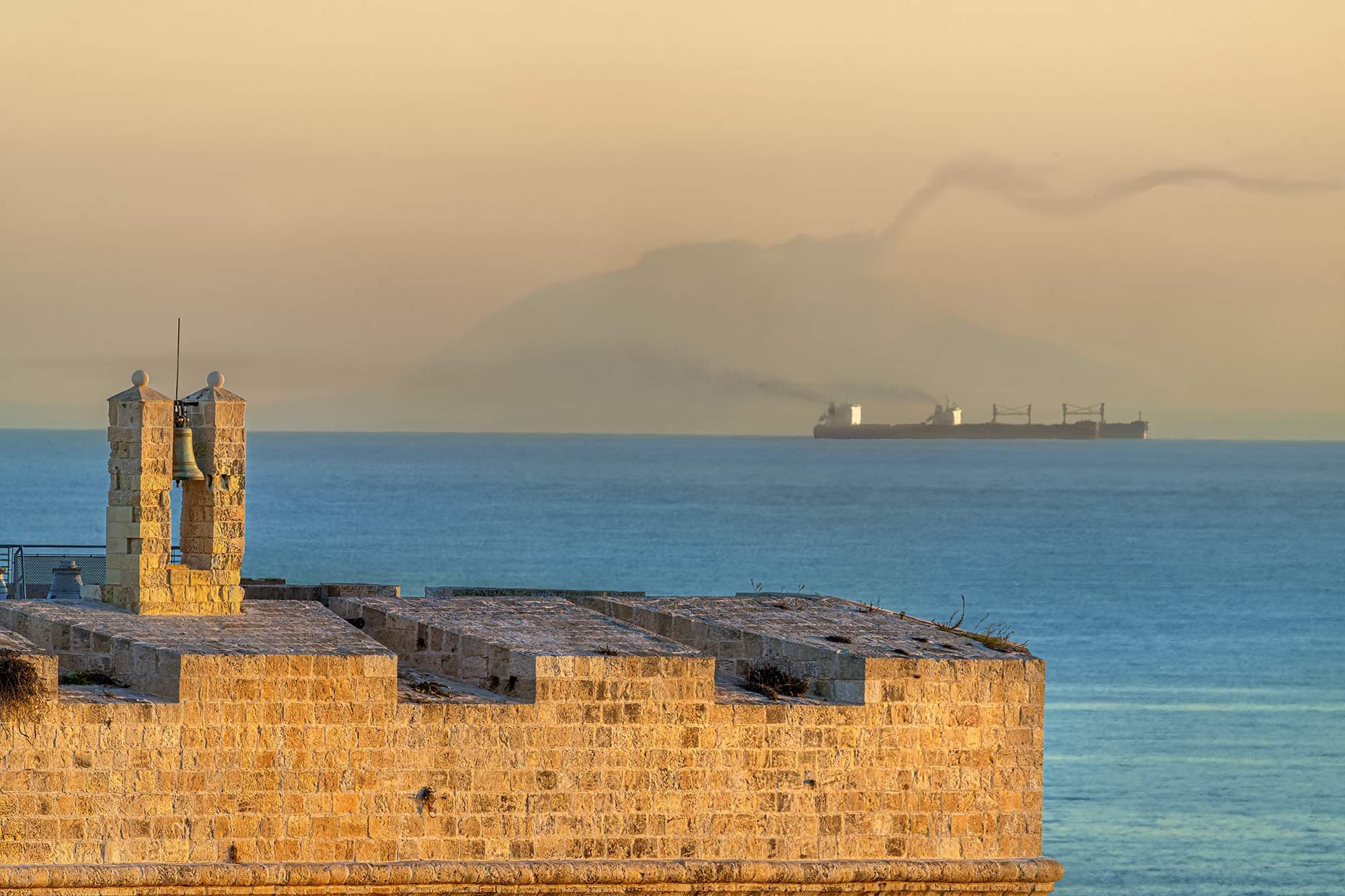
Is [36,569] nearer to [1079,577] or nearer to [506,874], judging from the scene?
[506,874]

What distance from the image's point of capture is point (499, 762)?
16.6 meters

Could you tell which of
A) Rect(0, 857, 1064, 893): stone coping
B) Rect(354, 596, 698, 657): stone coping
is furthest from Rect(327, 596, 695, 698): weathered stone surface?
Rect(0, 857, 1064, 893): stone coping

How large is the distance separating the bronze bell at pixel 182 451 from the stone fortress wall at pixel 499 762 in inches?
28.4

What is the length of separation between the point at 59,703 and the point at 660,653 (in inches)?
182

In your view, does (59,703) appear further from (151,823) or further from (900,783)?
(900,783)

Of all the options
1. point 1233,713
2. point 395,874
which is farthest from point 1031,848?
point 1233,713

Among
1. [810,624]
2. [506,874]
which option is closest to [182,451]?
[506,874]

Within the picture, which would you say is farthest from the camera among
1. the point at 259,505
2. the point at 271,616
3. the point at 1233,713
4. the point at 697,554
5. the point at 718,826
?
the point at 259,505

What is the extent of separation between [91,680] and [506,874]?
357cm

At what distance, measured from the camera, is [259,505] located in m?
156

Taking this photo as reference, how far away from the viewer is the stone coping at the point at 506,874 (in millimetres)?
15555

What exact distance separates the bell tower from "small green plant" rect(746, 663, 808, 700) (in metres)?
4.49

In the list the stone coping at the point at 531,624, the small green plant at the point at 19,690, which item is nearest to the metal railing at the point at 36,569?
the stone coping at the point at 531,624

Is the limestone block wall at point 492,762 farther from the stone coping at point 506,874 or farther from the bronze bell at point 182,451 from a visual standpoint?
the bronze bell at point 182,451
